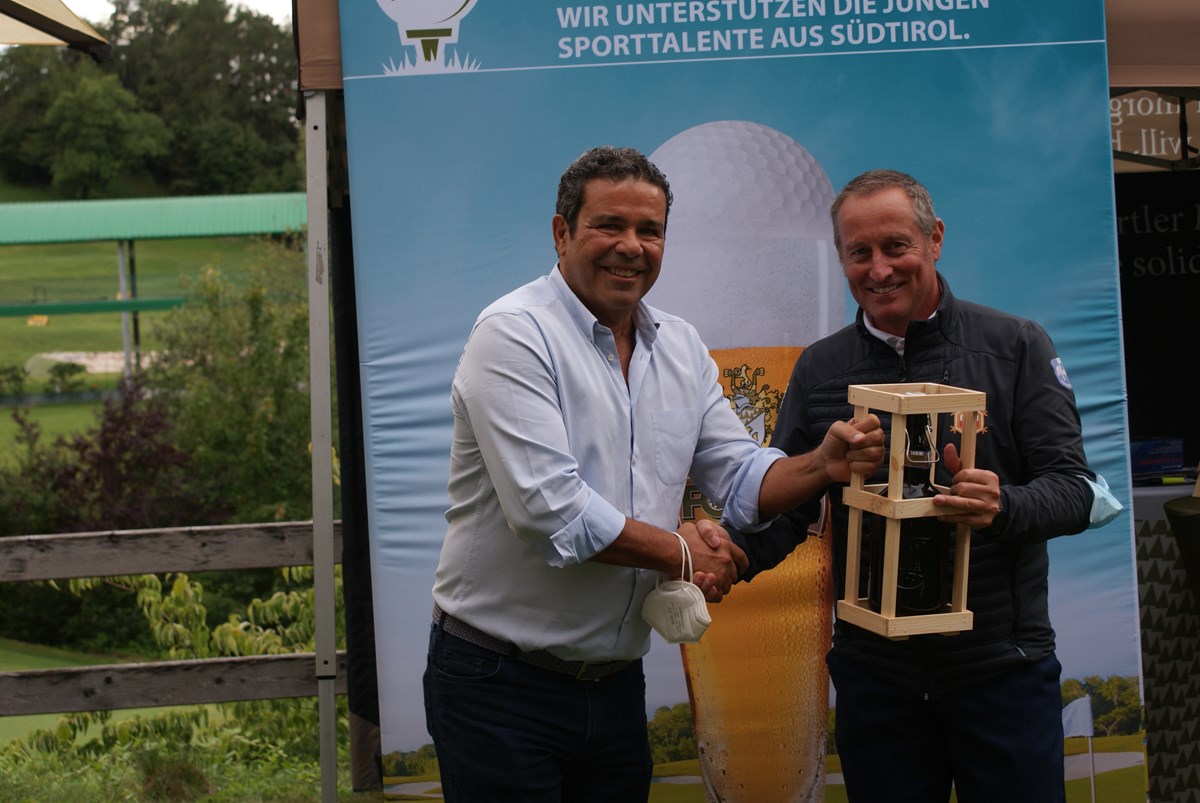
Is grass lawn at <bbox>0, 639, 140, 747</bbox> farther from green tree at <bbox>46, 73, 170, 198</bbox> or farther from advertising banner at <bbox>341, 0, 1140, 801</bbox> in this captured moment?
green tree at <bbox>46, 73, 170, 198</bbox>

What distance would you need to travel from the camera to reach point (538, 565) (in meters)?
2.41

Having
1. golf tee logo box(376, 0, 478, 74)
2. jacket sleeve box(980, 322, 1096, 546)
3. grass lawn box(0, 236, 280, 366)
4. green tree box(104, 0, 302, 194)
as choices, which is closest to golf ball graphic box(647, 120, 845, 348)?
golf tee logo box(376, 0, 478, 74)

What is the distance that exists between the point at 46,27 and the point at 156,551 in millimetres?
1987

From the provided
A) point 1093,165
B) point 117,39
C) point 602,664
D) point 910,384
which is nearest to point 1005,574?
point 910,384

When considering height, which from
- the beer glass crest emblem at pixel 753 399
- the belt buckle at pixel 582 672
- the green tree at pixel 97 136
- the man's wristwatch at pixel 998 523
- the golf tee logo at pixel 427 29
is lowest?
the belt buckle at pixel 582 672

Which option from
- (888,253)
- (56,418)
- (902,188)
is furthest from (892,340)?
(56,418)

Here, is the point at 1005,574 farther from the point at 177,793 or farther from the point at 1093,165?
the point at 177,793

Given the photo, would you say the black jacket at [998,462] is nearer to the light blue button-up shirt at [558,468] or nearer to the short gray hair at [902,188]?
the short gray hair at [902,188]

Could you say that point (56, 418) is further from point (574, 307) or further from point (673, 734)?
point (574, 307)

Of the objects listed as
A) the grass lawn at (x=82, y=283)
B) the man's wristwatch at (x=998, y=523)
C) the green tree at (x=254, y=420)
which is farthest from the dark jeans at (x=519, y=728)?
the grass lawn at (x=82, y=283)

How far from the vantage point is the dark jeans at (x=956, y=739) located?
8.21 ft

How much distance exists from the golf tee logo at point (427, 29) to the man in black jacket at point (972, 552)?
142cm

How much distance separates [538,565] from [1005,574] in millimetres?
1026

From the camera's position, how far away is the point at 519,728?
2420mm
